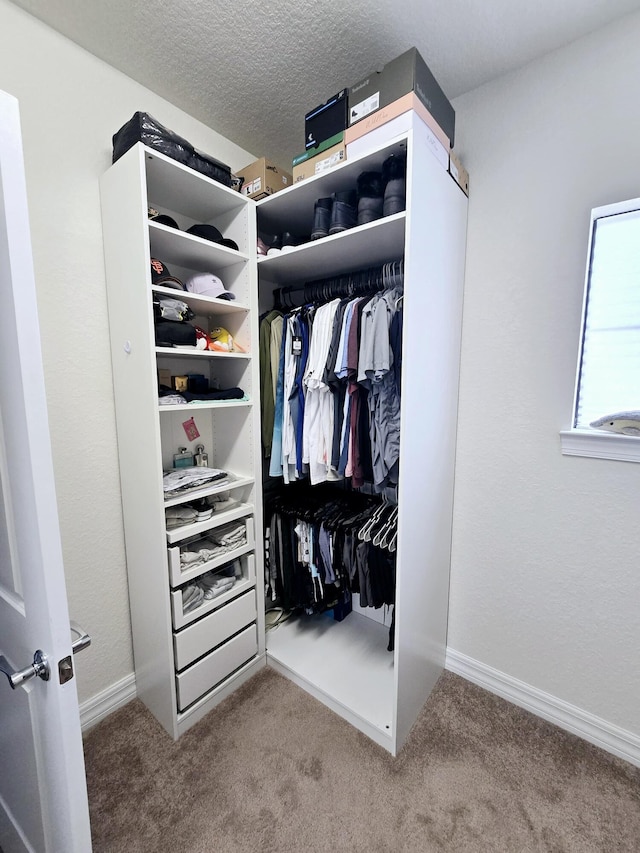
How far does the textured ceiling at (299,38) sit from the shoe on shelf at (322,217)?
53 cm

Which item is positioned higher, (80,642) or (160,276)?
(160,276)

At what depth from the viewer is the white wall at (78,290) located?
126cm

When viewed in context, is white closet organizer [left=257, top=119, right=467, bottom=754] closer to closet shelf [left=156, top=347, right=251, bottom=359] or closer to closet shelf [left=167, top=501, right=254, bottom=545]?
closet shelf [left=156, top=347, right=251, bottom=359]

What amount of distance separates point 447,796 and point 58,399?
79.6 inches

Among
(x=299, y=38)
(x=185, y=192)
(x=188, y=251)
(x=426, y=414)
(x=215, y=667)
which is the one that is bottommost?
(x=215, y=667)

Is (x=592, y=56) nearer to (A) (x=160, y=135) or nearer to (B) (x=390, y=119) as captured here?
(B) (x=390, y=119)

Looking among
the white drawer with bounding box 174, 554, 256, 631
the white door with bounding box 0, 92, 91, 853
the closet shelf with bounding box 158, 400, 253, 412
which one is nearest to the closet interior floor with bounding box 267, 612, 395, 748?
the white drawer with bounding box 174, 554, 256, 631

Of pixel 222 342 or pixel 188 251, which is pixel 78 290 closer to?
pixel 188 251

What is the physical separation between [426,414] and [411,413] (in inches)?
5.7

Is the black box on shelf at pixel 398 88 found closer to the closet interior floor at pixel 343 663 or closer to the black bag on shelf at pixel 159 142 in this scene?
the black bag on shelf at pixel 159 142

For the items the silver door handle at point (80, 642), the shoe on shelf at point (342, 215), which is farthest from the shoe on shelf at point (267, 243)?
the silver door handle at point (80, 642)

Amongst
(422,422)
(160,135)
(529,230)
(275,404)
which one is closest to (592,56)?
(529,230)

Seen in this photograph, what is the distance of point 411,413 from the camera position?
1272 mm

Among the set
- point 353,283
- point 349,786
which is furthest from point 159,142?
point 349,786
